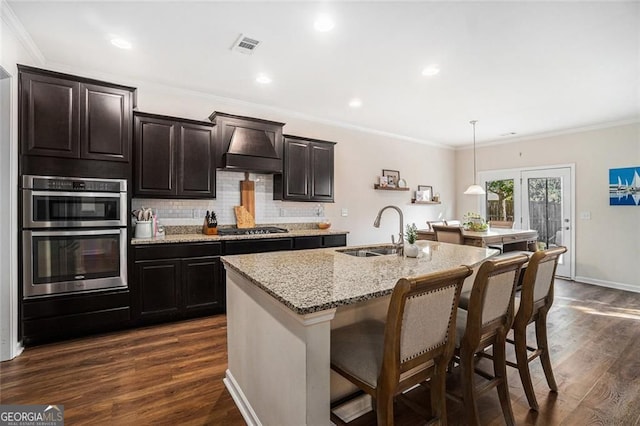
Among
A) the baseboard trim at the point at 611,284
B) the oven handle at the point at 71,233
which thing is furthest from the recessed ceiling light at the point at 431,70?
the baseboard trim at the point at 611,284

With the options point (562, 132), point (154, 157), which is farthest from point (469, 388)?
point (562, 132)

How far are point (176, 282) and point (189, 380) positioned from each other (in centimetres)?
131

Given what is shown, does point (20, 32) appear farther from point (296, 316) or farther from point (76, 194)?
point (296, 316)

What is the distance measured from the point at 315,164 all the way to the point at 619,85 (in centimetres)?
385

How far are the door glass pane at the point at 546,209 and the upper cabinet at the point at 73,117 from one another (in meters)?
6.77

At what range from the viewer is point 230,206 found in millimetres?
4234

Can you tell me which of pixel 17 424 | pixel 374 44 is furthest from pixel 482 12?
pixel 17 424

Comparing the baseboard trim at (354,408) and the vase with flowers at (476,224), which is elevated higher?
the vase with flowers at (476,224)

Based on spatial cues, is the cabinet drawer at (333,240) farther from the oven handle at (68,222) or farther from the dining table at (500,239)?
the oven handle at (68,222)

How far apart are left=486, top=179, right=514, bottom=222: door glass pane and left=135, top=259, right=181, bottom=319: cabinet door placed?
20.8 ft

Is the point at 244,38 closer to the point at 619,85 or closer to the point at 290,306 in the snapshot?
the point at 290,306

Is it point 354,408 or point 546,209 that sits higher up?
point 546,209

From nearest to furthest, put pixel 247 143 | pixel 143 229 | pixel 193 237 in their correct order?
1. pixel 143 229
2. pixel 193 237
3. pixel 247 143

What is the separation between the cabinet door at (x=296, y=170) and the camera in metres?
4.38
